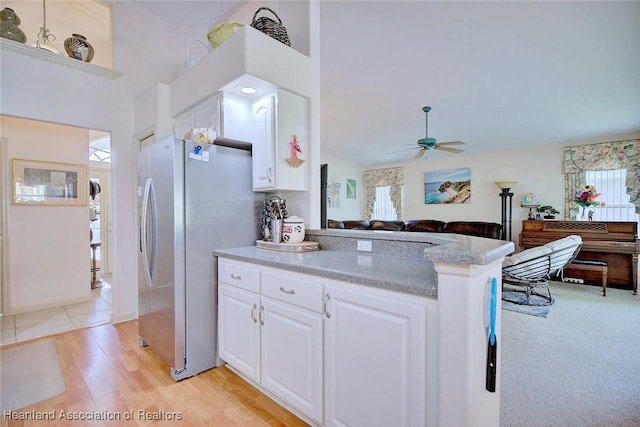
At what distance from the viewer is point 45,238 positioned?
3537 millimetres

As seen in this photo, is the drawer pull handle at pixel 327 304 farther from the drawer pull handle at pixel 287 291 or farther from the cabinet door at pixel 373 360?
the drawer pull handle at pixel 287 291

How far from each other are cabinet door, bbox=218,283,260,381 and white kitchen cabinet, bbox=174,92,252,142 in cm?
119

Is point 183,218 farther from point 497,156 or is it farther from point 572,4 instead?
point 497,156

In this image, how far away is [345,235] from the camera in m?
2.07

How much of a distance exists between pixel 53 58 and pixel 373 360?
3.82 meters

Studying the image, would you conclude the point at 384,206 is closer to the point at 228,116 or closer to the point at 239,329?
the point at 228,116

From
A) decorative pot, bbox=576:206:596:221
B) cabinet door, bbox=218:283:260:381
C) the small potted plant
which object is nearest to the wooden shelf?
cabinet door, bbox=218:283:260:381

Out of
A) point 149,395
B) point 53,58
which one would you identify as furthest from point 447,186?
point 53,58

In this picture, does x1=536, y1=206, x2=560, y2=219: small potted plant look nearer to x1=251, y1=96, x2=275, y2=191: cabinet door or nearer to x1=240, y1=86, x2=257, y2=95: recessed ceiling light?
x1=251, y1=96, x2=275, y2=191: cabinet door

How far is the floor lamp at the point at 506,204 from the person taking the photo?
18.3 ft

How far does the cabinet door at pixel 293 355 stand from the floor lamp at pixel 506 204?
559 cm

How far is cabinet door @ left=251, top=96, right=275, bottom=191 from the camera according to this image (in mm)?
2166

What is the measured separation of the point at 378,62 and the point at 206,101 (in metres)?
2.33

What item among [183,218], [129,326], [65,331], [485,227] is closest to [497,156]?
[485,227]
